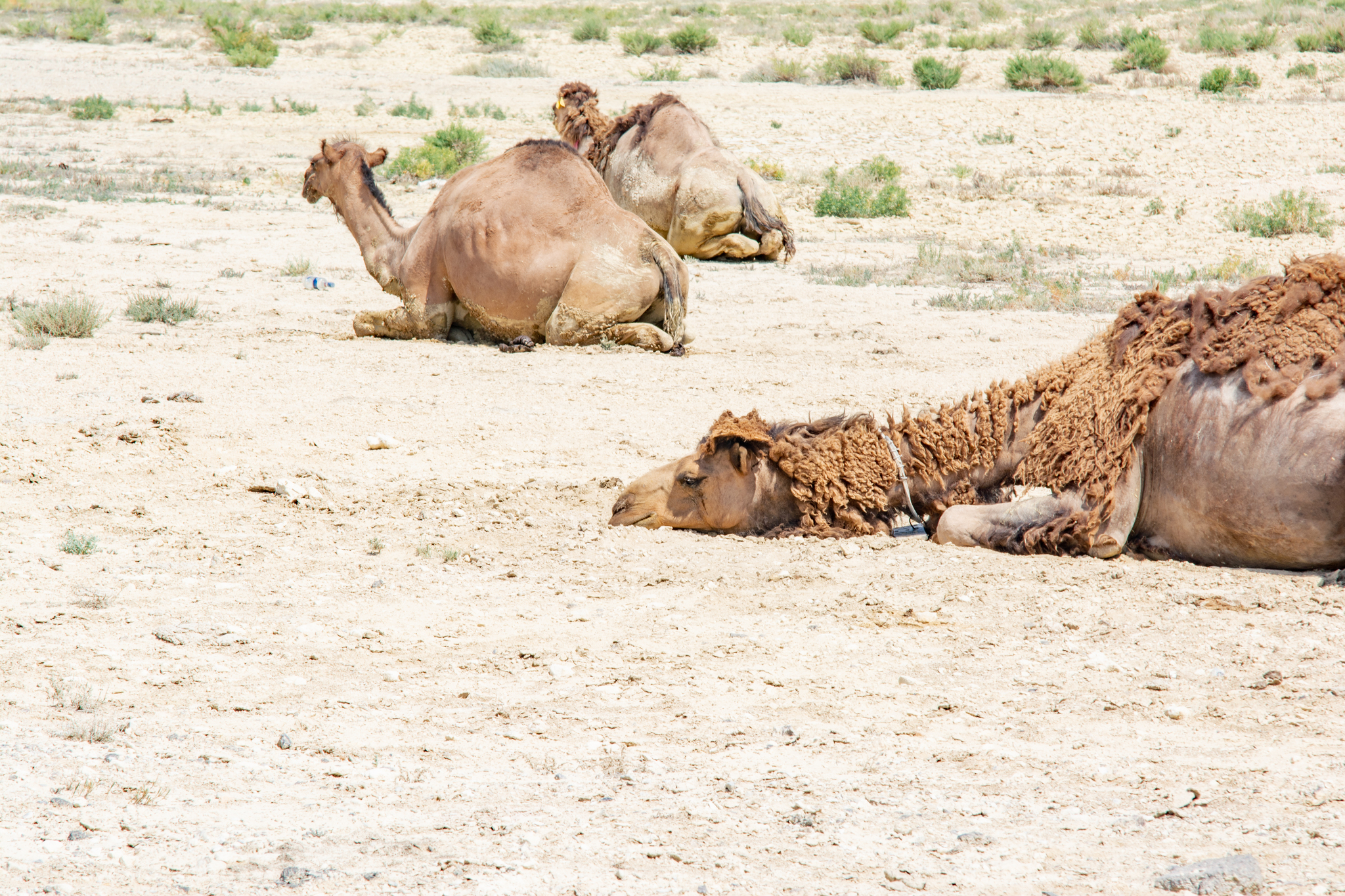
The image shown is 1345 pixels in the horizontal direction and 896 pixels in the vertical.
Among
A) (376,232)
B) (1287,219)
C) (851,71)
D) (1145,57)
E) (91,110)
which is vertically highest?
(1145,57)

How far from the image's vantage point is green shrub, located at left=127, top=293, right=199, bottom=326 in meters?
10.6

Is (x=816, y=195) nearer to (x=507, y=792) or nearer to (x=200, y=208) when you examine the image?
(x=200, y=208)

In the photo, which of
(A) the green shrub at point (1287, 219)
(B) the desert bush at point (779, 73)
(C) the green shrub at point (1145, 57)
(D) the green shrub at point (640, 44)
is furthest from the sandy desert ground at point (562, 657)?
(D) the green shrub at point (640, 44)

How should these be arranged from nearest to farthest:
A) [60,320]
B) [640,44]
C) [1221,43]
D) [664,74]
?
[60,320], [1221,43], [664,74], [640,44]

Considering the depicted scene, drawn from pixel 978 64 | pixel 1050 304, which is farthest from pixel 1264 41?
pixel 1050 304

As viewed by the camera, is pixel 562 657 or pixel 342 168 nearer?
pixel 562 657

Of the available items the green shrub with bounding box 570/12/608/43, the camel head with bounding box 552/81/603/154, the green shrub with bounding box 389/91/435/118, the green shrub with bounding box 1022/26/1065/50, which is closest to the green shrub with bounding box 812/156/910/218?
the camel head with bounding box 552/81/603/154

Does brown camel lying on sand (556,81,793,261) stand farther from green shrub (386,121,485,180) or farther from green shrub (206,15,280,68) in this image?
green shrub (206,15,280,68)

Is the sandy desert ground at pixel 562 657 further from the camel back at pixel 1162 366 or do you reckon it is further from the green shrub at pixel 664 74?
the green shrub at pixel 664 74

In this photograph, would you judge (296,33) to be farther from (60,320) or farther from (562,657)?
Result: (562,657)

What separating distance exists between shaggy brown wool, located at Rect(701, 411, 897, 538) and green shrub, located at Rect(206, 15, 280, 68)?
30.6 m

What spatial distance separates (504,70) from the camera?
104ft

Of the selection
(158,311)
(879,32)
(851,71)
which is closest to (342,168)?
(158,311)

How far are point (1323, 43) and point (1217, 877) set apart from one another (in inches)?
1232
